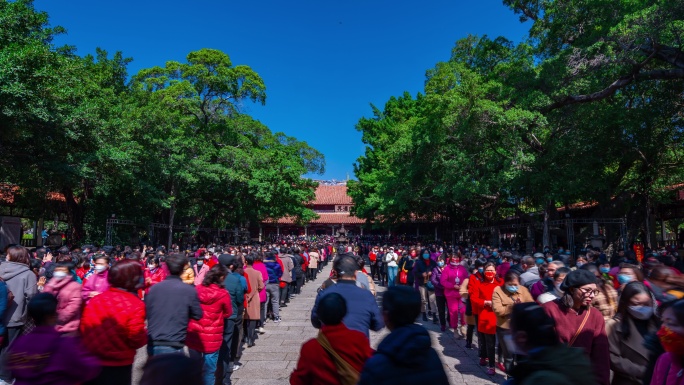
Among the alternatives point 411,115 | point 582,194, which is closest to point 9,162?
point 582,194

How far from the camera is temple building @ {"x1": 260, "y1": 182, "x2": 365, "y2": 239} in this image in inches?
1821

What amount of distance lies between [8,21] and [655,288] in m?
14.5

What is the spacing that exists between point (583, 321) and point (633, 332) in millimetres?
310

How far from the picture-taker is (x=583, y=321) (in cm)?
338

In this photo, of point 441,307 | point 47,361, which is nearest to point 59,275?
point 47,361

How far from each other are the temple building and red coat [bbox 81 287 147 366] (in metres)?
39.9

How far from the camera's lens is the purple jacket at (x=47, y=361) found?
253 cm

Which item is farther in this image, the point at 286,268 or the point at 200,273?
the point at 286,268

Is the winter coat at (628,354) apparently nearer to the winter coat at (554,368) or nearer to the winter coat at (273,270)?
the winter coat at (554,368)

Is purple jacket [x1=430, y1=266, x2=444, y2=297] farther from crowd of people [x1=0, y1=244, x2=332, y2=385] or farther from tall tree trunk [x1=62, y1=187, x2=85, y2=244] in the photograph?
tall tree trunk [x1=62, y1=187, x2=85, y2=244]

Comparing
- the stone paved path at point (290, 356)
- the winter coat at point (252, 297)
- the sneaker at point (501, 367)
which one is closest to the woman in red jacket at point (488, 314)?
the sneaker at point (501, 367)

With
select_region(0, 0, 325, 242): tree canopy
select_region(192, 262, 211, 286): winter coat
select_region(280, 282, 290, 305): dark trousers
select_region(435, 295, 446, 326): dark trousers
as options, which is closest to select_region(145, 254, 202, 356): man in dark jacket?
select_region(192, 262, 211, 286): winter coat

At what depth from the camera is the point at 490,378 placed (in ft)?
19.9

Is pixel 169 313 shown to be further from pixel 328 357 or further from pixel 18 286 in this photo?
pixel 18 286
